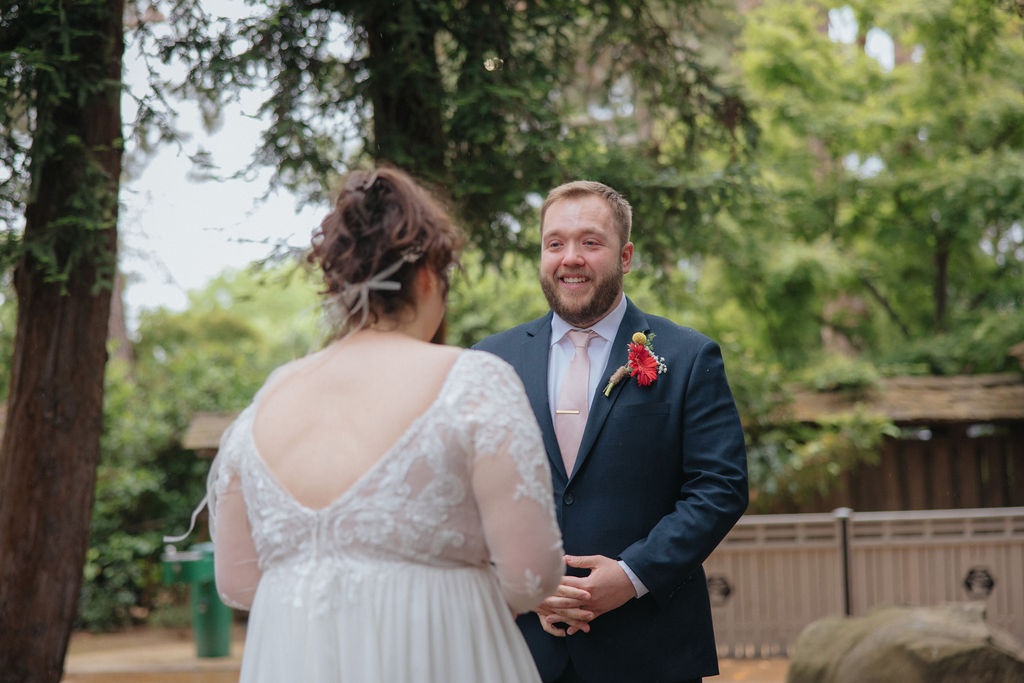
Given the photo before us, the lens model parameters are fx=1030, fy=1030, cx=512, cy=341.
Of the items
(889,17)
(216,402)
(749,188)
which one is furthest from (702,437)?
(216,402)

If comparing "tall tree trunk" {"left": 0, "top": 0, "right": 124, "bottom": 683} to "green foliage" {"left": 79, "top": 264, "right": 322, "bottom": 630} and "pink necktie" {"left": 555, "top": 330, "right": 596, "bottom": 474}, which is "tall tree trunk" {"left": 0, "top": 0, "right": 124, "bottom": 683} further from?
"green foliage" {"left": 79, "top": 264, "right": 322, "bottom": 630}

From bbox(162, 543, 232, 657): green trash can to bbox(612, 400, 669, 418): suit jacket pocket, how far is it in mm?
8606

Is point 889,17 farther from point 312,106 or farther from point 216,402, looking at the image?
point 216,402

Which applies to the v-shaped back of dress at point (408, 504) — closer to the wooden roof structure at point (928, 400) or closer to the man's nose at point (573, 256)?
the man's nose at point (573, 256)

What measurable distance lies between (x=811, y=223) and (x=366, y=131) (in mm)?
8068

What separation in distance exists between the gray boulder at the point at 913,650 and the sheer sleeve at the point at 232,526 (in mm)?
5301

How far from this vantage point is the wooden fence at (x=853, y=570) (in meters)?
9.44

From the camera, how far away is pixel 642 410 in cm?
290

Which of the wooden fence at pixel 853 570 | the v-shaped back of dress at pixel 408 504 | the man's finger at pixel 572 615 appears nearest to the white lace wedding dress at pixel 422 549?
the v-shaped back of dress at pixel 408 504

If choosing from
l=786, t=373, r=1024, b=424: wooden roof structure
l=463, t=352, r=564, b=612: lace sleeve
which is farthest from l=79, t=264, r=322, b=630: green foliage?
l=463, t=352, r=564, b=612: lace sleeve

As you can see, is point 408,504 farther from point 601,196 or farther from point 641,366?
point 601,196

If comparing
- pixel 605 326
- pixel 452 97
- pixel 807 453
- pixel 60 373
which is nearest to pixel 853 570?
pixel 807 453

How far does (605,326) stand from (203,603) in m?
8.67

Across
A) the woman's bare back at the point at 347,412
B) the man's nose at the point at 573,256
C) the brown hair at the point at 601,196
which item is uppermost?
the brown hair at the point at 601,196
